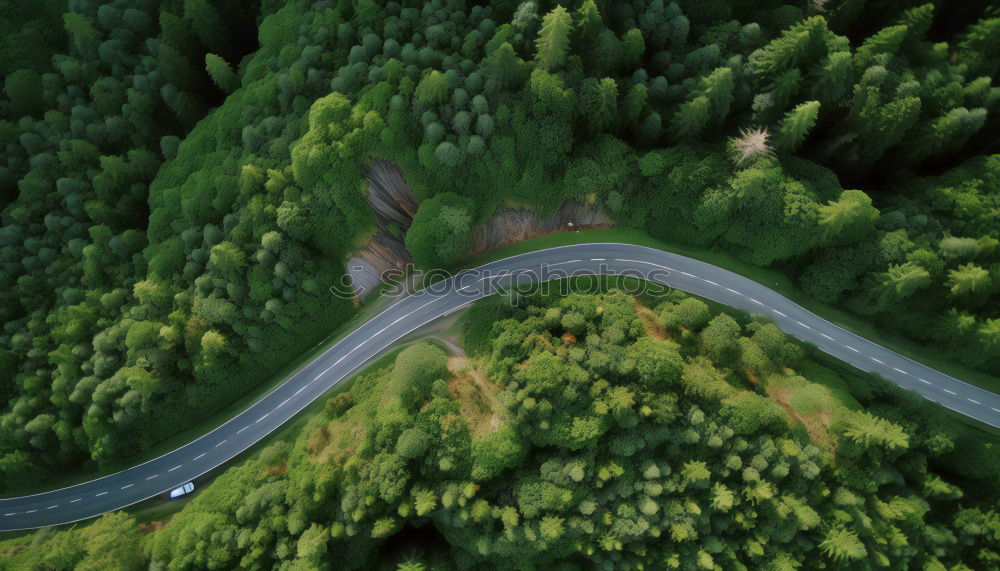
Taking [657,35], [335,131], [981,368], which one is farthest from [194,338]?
[981,368]

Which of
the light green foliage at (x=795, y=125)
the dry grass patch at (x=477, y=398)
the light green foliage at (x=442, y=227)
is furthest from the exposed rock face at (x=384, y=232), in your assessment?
the light green foliage at (x=795, y=125)

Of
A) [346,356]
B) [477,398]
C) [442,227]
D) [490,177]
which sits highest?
[490,177]

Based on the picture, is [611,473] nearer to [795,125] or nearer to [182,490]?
[795,125]

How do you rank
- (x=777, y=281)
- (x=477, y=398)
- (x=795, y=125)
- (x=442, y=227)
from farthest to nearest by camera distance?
(x=777, y=281) → (x=442, y=227) → (x=477, y=398) → (x=795, y=125)

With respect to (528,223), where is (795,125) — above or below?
above

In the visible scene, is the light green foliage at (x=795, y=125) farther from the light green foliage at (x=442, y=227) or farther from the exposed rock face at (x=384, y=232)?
the exposed rock face at (x=384, y=232)

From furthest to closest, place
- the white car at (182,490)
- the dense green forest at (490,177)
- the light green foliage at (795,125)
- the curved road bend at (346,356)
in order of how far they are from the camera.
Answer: the curved road bend at (346,356) < the white car at (182,490) < the dense green forest at (490,177) < the light green foliage at (795,125)

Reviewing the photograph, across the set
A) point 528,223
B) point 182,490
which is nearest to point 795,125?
point 528,223
